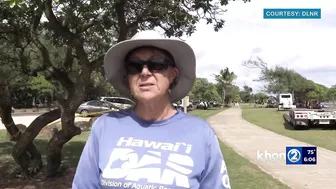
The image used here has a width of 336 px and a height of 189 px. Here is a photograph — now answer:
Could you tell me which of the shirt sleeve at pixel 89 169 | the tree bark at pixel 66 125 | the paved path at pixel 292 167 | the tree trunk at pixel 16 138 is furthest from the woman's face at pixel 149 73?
the tree trunk at pixel 16 138

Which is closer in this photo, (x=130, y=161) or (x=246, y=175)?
(x=130, y=161)

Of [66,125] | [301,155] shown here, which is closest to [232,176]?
[66,125]

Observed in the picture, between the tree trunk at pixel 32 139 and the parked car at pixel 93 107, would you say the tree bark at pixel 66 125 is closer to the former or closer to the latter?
the tree trunk at pixel 32 139

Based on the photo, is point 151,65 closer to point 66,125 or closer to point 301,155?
point 66,125

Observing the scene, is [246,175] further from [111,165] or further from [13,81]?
[111,165]

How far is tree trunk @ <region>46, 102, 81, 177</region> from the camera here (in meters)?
7.49

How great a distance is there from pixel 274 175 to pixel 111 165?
7241 millimetres

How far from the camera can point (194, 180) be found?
184cm

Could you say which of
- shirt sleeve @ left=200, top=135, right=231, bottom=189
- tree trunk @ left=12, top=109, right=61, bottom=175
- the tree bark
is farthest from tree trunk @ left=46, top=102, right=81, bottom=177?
shirt sleeve @ left=200, top=135, right=231, bottom=189

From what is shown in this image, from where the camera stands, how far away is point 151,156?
1.85m

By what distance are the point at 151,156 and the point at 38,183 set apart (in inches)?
256

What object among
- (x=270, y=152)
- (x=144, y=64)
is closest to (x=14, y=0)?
(x=144, y=64)

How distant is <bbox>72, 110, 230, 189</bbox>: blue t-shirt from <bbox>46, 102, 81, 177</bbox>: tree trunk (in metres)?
5.63

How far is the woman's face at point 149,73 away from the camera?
2.04 meters
